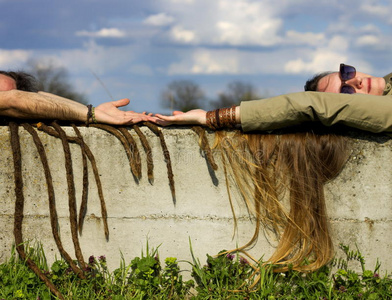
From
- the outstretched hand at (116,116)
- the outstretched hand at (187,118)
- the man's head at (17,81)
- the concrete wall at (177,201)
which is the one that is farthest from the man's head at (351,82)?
the man's head at (17,81)

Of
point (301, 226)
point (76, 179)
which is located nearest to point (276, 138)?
point (301, 226)

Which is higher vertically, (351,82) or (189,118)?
(351,82)

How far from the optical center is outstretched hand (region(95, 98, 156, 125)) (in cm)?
279

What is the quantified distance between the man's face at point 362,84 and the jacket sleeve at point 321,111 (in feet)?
2.91

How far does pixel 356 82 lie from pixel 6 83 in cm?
306

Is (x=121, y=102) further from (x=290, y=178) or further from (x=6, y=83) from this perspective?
(x=290, y=178)

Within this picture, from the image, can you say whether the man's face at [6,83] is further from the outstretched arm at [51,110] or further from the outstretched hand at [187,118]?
the outstretched hand at [187,118]

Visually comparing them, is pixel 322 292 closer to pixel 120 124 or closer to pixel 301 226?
pixel 301 226

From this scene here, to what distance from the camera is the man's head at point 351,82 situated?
Answer: 11.3 ft

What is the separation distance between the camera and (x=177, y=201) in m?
2.79

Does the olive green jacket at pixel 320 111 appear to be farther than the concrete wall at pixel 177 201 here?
No

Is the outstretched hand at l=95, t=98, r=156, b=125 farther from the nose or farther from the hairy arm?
the nose

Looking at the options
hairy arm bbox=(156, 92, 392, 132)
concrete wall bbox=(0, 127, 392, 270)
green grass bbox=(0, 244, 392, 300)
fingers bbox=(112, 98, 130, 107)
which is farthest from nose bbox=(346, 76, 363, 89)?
fingers bbox=(112, 98, 130, 107)

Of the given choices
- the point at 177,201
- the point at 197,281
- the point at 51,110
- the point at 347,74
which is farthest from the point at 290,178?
the point at 51,110
